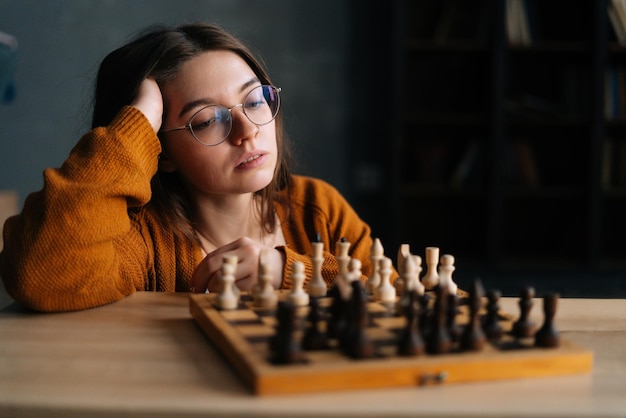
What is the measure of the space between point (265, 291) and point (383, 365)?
365 mm

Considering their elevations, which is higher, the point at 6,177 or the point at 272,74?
the point at 272,74

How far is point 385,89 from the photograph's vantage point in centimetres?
436

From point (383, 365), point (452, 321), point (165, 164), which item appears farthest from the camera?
point (165, 164)

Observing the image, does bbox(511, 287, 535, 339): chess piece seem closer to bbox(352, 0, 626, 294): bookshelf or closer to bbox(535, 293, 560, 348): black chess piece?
bbox(535, 293, 560, 348): black chess piece

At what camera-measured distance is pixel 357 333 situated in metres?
0.83

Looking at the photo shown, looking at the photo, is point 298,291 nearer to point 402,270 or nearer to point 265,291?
point 265,291

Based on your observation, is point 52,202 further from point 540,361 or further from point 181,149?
point 540,361

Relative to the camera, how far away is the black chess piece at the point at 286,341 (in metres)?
0.80

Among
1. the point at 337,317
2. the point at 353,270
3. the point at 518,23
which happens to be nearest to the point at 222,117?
the point at 353,270

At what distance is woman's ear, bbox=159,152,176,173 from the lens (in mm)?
1783

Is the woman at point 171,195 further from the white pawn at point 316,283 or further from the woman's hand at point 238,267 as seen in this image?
the white pawn at point 316,283

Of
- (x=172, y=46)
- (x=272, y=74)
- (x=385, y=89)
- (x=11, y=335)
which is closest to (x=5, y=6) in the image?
(x=272, y=74)

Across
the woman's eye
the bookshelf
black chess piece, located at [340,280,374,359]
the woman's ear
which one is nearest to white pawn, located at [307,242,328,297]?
black chess piece, located at [340,280,374,359]

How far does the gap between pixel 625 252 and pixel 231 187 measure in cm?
341
